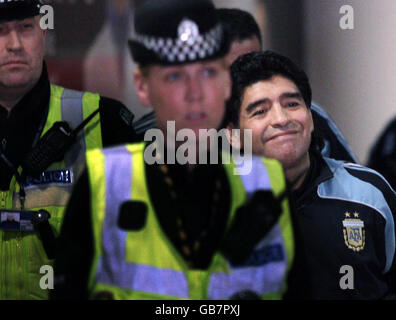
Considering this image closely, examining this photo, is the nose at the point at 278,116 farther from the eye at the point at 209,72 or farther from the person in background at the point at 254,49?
the eye at the point at 209,72

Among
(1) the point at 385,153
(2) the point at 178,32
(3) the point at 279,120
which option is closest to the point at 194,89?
(2) the point at 178,32

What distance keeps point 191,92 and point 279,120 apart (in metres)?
0.61

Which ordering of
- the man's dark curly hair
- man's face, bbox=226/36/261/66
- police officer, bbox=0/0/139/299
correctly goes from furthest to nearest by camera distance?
1. man's face, bbox=226/36/261/66
2. the man's dark curly hair
3. police officer, bbox=0/0/139/299

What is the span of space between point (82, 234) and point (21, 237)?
60cm

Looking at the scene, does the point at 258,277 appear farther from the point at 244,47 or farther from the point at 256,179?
the point at 244,47

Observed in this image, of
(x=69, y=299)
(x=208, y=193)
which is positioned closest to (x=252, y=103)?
(x=208, y=193)

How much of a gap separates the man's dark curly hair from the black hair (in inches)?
14.7

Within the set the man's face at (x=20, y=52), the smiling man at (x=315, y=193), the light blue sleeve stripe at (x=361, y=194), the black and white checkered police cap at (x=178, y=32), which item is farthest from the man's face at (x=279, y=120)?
the man's face at (x=20, y=52)

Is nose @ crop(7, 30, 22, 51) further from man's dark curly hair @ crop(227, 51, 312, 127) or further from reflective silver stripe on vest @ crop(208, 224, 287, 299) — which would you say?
reflective silver stripe on vest @ crop(208, 224, 287, 299)

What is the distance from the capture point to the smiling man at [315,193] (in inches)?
93.2

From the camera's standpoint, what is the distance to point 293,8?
320cm

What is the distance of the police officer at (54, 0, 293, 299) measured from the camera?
1827 millimetres

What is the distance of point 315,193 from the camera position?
8.13ft

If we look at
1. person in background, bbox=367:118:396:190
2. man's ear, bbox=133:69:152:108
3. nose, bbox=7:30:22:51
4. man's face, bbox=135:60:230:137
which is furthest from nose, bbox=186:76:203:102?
person in background, bbox=367:118:396:190
